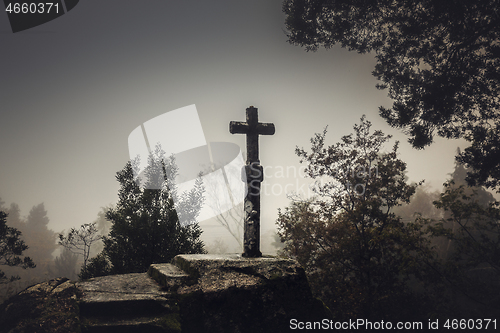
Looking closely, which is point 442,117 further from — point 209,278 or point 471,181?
point 209,278

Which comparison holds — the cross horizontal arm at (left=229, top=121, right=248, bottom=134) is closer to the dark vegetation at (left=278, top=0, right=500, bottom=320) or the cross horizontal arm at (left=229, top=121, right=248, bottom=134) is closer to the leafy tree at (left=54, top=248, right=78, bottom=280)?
the dark vegetation at (left=278, top=0, right=500, bottom=320)

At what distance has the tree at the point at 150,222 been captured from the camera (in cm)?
1003

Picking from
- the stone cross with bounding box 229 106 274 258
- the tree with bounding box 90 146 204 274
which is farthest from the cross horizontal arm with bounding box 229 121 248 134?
the tree with bounding box 90 146 204 274

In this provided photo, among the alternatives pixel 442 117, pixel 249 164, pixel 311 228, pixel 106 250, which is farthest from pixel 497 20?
pixel 106 250

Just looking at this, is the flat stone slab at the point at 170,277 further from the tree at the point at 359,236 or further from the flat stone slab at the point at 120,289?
the tree at the point at 359,236

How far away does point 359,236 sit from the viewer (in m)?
13.2

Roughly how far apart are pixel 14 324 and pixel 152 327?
2.11m

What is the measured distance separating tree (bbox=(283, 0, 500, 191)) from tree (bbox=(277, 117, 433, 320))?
4022 millimetres

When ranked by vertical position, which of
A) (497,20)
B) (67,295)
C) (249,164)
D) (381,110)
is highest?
(497,20)

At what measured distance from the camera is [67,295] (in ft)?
15.2

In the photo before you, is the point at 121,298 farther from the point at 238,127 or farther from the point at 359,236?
the point at 359,236

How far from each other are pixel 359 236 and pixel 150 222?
996 centimetres

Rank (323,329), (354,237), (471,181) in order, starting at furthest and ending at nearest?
(354,237)
(471,181)
(323,329)

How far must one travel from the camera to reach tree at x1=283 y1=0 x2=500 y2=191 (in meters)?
9.06
